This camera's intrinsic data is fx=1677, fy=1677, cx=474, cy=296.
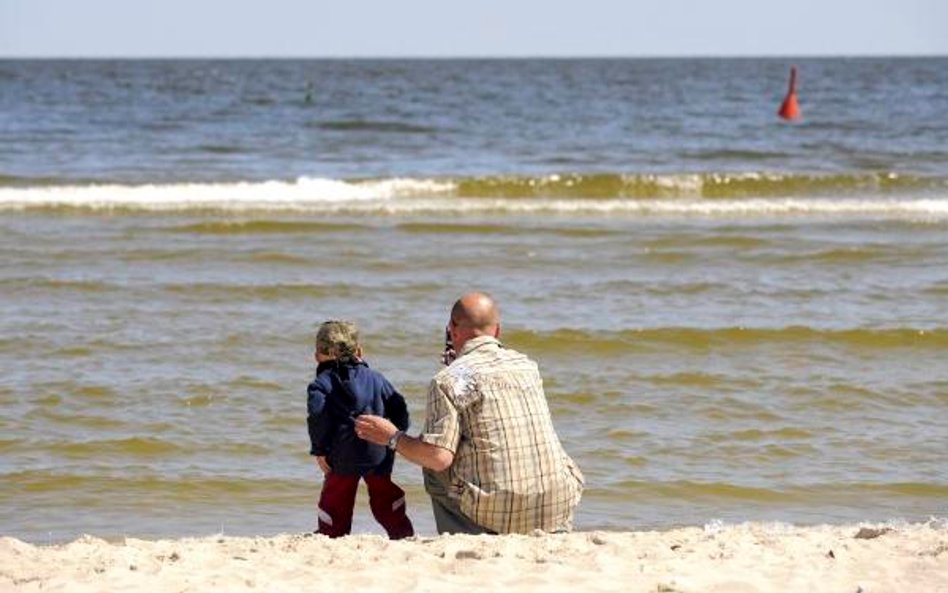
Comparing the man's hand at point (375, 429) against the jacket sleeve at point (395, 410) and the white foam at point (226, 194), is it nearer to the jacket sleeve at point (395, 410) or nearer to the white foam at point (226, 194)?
the jacket sleeve at point (395, 410)

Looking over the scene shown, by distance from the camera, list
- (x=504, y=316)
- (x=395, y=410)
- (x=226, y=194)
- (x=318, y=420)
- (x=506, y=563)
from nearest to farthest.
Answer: (x=506, y=563)
(x=318, y=420)
(x=395, y=410)
(x=504, y=316)
(x=226, y=194)

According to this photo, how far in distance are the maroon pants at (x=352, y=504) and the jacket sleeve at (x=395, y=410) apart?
0.21 metres

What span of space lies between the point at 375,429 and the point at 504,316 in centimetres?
618

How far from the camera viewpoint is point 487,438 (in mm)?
5820

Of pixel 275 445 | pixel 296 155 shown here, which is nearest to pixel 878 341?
pixel 275 445

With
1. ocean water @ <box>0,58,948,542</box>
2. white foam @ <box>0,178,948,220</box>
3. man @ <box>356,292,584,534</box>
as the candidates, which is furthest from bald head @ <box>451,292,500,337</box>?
white foam @ <box>0,178,948,220</box>

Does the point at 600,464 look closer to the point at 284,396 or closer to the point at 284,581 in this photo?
the point at 284,396

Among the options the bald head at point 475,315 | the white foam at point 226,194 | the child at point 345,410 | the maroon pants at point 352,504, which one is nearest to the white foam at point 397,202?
the white foam at point 226,194

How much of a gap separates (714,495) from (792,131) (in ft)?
89.3

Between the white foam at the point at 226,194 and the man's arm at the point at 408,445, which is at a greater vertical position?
the white foam at the point at 226,194

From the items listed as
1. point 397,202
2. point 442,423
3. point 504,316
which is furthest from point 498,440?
point 397,202

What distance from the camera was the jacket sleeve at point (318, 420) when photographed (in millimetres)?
6027

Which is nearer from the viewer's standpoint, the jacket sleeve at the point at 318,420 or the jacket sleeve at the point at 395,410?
the jacket sleeve at the point at 318,420

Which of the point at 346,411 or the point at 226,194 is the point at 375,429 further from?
the point at 226,194
